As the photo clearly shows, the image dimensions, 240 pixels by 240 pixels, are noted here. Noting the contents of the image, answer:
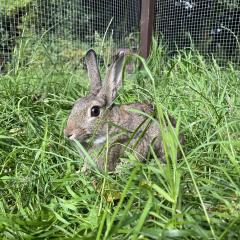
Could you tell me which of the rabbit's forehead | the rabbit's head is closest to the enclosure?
the rabbit's head

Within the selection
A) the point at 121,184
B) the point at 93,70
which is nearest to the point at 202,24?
the point at 93,70

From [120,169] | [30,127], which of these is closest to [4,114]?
[30,127]

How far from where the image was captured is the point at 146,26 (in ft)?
18.4

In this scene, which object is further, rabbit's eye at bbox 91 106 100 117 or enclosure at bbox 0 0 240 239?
rabbit's eye at bbox 91 106 100 117

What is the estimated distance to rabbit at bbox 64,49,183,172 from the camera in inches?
98.8

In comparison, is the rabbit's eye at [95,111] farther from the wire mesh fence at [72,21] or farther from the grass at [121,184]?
the wire mesh fence at [72,21]

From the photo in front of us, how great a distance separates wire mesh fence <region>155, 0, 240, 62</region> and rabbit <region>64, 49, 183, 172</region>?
3109mm

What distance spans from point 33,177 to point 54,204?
27 centimetres

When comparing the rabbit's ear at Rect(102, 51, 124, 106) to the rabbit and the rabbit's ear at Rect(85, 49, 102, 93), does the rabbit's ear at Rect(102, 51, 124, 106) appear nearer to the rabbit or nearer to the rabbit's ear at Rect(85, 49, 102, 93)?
the rabbit

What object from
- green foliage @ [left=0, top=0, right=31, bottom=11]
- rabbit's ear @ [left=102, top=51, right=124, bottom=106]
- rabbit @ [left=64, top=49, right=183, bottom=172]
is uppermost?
green foliage @ [left=0, top=0, right=31, bottom=11]

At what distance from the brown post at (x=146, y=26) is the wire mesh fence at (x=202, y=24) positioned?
23 centimetres

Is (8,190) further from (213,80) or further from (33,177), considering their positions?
(213,80)

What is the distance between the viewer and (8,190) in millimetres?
1959

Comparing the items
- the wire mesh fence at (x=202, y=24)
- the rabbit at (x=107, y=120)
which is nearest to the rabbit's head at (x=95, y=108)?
the rabbit at (x=107, y=120)
